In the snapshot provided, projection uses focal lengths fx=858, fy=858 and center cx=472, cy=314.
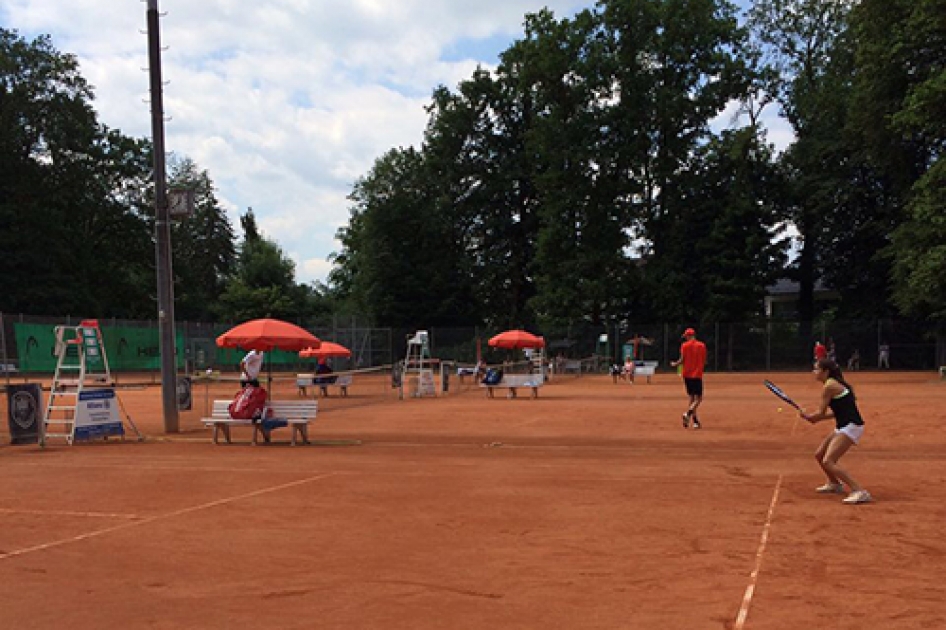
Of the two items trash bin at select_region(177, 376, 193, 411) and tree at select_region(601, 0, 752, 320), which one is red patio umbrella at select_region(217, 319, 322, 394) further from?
tree at select_region(601, 0, 752, 320)

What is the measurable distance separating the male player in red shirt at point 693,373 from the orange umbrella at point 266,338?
25.4 ft

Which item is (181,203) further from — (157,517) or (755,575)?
(755,575)

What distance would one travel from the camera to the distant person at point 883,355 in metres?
46.4

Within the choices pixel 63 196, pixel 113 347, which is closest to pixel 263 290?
pixel 63 196

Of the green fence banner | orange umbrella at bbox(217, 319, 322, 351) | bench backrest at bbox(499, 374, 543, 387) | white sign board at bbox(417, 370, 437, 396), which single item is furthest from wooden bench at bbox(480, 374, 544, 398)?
the green fence banner

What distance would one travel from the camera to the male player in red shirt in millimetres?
17297

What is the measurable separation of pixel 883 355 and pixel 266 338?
39.3 meters

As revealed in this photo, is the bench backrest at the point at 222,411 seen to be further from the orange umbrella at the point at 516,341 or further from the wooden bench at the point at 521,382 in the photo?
the orange umbrella at the point at 516,341

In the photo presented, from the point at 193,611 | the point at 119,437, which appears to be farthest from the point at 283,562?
the point at 119,437

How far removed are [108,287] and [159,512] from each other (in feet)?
192

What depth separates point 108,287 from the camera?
204ft

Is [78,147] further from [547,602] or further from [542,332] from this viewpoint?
[547,602]

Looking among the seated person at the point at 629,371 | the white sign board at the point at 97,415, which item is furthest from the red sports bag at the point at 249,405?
the seated person at the point at 629,371

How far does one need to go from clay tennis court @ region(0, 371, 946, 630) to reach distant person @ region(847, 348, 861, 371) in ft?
110
